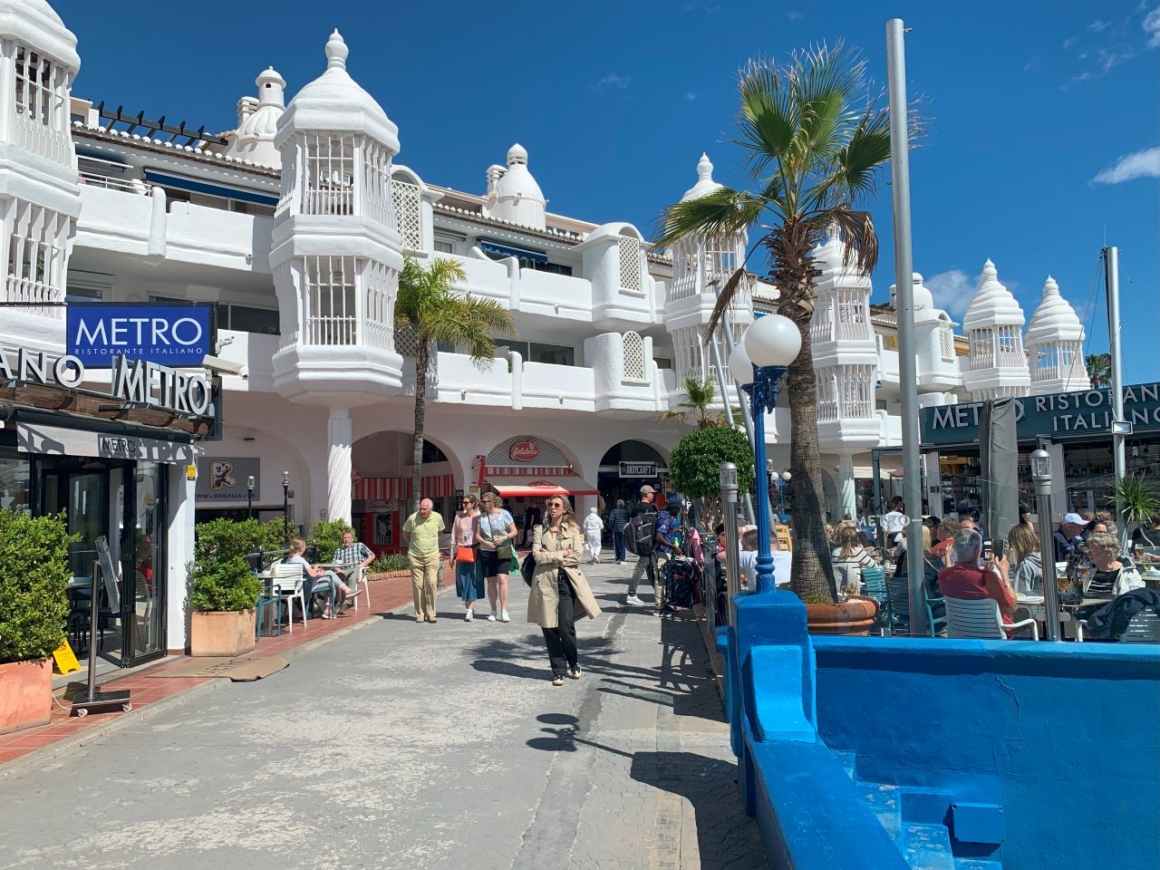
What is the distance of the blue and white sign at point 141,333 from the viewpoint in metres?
10.1

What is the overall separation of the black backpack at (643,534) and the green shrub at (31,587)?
754 cm

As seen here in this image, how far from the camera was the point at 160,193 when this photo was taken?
18.2 meters

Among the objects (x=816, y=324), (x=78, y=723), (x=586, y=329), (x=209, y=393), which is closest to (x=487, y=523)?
(x=209, y=393)

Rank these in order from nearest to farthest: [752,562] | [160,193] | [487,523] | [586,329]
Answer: [752,562] < [487,523] < [160,193] < [586,329]

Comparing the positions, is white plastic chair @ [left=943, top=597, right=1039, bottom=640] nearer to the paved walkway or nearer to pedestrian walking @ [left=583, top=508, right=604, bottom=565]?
the paved walkway

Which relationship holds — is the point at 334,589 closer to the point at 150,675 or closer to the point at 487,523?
the point at 487,523

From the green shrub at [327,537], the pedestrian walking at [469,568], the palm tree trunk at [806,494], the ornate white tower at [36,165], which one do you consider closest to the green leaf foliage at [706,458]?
the pedestrian walking at [469,568]

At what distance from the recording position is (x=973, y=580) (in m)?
6.65

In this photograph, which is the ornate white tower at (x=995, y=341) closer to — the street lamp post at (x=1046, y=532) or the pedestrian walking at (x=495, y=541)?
the pedestrian walking at (x=495, y=541)

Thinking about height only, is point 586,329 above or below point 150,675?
above

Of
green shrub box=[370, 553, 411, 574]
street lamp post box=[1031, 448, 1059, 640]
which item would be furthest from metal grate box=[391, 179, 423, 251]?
street lamp post box=[1031, 448, 1059, 640]

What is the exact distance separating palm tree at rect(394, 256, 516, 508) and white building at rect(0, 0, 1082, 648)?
48cm

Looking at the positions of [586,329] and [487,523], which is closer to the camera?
[487,523]

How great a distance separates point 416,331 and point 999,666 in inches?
695
